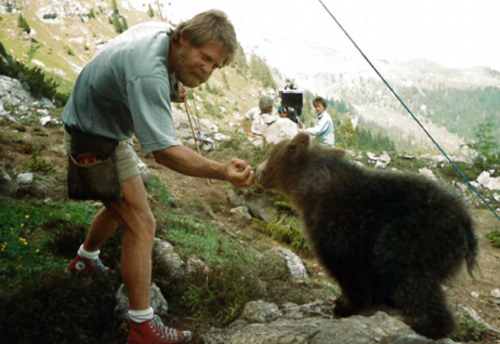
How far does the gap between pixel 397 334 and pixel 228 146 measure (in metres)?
13.5

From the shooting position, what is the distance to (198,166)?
2.59 meters

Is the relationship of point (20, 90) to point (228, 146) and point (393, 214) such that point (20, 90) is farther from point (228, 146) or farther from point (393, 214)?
point (393, 214)

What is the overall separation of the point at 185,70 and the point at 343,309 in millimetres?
2671

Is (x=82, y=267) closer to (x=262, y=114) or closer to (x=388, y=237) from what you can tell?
(x=388, y=237)

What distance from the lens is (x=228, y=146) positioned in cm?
1568

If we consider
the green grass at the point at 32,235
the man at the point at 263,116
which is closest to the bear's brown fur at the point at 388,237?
the green grass at the point at 32,235

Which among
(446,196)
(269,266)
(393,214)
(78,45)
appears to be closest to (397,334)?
(393,214)

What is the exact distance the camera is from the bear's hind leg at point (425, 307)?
2.78m

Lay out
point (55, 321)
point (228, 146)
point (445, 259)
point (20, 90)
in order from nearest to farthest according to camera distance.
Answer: point (445, 259) < point (55, 321) < point (228, 146) < point (20, 90)

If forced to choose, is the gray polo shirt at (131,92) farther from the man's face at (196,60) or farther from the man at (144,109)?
the man's face at (196,60)

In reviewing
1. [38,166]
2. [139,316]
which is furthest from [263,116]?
[139,316]

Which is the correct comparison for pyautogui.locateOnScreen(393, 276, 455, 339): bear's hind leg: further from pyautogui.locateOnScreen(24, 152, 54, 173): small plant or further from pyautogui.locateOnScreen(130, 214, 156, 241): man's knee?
pyautogui.locateOnScreen(24, 152, 54, 173): small plant

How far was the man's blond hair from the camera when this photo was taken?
2590 mm

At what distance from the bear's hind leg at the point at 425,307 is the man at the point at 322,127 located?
259 inches
